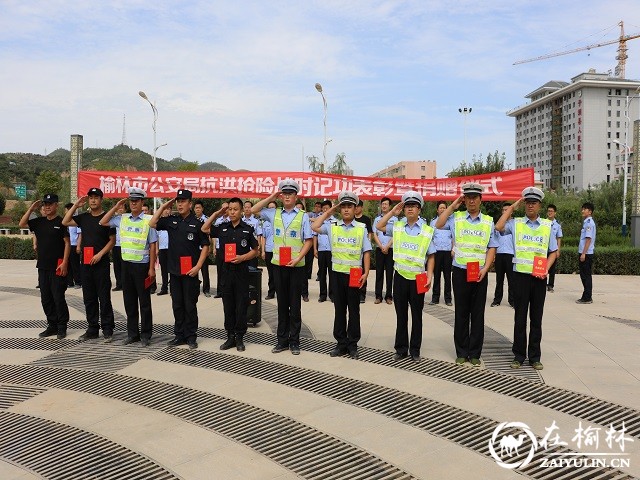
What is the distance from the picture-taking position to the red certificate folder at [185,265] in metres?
6.79

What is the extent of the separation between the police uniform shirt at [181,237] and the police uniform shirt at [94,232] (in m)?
0.83

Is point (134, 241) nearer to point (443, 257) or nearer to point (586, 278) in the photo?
point (443, 257)

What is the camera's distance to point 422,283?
19.8ft

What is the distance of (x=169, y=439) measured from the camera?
13.8ft

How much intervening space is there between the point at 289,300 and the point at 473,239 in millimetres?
2234

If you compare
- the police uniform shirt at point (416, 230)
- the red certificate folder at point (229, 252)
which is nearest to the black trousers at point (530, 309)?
the police uniform shirt at point (416, 230)

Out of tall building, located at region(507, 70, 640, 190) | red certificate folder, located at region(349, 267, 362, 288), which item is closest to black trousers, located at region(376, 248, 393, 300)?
red certificate folder, located at region(349, 267, 362, 288)

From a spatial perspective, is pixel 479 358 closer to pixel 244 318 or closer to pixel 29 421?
pixel 244 318

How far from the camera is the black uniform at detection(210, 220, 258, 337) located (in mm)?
6660

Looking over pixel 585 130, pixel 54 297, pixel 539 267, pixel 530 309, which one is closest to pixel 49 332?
pixel 54 297

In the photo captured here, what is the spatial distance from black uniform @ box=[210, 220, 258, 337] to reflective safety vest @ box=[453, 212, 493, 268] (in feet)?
7.94

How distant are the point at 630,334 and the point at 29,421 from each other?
717 cm

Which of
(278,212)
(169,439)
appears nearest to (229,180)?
(278,212)

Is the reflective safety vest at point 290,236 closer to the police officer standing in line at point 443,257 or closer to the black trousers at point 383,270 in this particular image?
the black trousers at point 383,270
